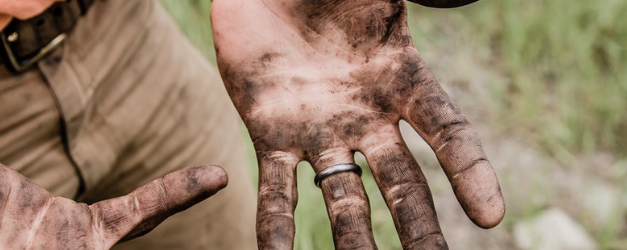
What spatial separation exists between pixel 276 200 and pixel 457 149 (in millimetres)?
272

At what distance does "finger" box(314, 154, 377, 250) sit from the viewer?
96 centimetres

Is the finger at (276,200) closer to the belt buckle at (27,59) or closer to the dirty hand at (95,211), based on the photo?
the dirty hand at (95,211)

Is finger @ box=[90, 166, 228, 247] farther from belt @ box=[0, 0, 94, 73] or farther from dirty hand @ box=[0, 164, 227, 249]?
belt @ box=[0, 0, 94, 73]

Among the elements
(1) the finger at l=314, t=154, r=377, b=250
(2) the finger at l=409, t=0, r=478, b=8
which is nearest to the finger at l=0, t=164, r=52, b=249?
(1) the finger at l=314, t=154, r=377, b=250

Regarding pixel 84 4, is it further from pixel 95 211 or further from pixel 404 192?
pixel 404 192

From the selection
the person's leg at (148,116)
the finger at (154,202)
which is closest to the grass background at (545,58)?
the person's leg at (148,116)

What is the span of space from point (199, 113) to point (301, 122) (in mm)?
456

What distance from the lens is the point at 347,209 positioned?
100cm

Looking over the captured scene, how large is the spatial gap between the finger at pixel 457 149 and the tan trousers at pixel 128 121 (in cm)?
56

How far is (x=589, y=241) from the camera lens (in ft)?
7.04

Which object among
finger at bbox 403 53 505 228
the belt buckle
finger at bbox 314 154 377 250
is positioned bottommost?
finger at bbox 314 154 377 250

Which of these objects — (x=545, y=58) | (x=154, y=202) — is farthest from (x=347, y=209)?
(x=545, y=58)

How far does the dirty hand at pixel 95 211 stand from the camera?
915 mm

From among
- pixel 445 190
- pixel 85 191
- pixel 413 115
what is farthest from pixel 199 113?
pixel 445 190
